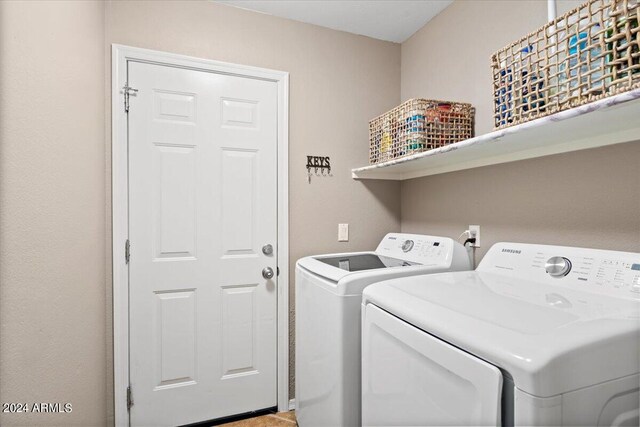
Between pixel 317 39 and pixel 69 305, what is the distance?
1.96m

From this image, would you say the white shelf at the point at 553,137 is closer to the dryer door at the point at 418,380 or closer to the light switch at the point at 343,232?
the light switch at the point at 343,232

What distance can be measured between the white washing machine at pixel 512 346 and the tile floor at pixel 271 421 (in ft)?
3.30

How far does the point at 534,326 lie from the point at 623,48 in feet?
2.38

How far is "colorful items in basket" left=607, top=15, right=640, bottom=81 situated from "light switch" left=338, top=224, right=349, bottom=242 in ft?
5.08

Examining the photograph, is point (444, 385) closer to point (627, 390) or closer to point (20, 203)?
point (627, 390)

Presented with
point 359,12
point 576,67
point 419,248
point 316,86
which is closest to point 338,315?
point 419,248

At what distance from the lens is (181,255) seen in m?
1.88

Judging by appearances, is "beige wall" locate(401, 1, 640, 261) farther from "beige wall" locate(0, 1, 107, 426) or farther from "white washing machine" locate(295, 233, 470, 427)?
"beige wall" locate(0, 1, 107, 426)

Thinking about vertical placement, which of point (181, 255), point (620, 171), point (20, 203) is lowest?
point (181, 255)

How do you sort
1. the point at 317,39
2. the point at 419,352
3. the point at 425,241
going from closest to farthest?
the point at 419,352
the point at 425,241
the point at 317,39

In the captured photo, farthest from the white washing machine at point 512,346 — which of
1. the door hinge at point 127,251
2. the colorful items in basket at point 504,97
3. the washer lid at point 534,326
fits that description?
the door hinge at point 127,251

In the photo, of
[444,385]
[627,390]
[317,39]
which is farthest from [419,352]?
[317,39]

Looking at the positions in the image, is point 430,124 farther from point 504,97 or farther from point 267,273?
point 267,273

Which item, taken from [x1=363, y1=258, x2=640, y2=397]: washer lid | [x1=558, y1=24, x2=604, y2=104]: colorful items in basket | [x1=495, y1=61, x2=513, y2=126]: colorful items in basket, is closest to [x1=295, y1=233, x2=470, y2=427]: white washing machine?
[x1=363, y1=258, x2=640, y2=397]: washer lid
